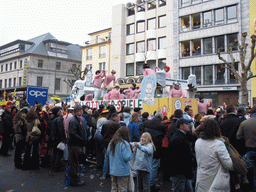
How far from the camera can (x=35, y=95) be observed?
13297 mm

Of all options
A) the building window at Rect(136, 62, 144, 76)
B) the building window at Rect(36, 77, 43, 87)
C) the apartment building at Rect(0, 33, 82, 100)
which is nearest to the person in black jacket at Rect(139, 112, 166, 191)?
the building window at Rect(136, 62, 144, 76)

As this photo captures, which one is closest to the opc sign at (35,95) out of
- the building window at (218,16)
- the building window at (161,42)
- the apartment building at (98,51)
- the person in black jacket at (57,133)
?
the person in black jacket at (57,133)

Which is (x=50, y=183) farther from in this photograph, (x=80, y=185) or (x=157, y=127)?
(x=157, y=127)

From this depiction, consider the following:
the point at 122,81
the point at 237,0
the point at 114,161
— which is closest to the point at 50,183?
the point at 114,161

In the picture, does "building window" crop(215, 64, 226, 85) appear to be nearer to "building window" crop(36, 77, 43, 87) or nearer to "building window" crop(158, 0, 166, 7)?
"building window" crop(158, 0, 166, 7)

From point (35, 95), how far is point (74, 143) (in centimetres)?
813

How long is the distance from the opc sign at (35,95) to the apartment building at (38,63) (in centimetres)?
3808

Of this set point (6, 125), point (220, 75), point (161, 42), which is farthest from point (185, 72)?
point (6, 125)

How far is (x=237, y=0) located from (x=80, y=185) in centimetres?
A: 2820

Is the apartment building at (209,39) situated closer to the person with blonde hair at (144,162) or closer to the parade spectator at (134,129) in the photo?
the parade spectator at (134,129)

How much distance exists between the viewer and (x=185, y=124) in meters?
4.32

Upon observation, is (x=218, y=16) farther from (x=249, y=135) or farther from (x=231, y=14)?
(x=249, y=135)

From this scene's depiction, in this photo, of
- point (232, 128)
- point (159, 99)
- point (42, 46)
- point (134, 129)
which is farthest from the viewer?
point (42, 46)

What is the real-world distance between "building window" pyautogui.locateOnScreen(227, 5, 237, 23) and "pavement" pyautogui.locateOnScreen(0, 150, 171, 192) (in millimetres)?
25516
